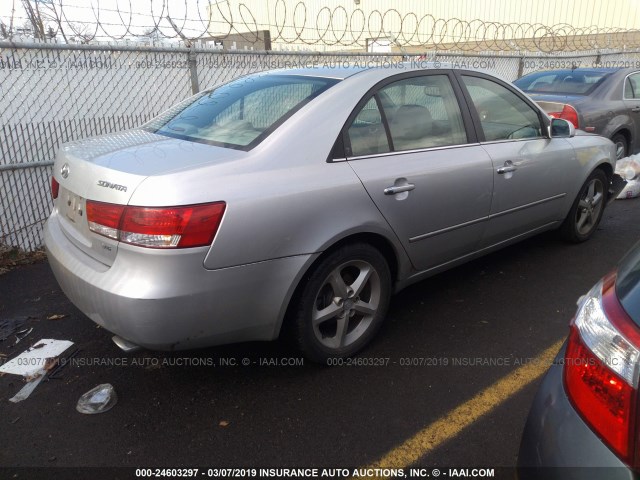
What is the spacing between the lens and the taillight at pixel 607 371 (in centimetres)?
129

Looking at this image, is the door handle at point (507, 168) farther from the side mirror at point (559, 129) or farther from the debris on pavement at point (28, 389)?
the debris on pavement at point (28, 389)

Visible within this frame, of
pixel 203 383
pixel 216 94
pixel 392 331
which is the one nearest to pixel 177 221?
pixel 203 383

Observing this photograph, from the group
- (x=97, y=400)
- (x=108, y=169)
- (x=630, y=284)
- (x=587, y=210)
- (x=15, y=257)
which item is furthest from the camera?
(x=587, y=210)

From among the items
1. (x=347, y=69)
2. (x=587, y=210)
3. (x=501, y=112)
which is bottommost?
(x=587, y=210)

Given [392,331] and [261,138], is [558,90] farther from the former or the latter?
[261,138]

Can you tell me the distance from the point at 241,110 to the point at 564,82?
20.6 ft

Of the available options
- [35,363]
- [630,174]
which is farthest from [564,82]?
[35,363]

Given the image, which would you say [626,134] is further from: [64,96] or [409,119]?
[64,96]

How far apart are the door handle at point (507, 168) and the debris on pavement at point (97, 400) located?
9.08ft

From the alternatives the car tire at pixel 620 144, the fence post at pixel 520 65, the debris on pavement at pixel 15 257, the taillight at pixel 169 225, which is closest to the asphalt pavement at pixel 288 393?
the taillight at pixel 169 225

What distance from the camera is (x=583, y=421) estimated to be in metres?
1.39

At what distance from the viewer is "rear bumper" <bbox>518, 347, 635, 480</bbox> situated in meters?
1.31

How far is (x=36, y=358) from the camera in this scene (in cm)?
312

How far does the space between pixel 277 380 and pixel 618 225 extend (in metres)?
4.40
